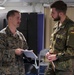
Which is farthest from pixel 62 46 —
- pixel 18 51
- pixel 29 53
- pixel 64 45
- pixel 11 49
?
pixel 11 49

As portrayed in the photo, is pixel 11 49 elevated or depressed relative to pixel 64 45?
depressed

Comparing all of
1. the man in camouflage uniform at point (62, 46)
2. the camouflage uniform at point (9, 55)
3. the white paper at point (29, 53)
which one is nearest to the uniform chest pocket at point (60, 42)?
the man in camouflage uniform at point (62, 46)

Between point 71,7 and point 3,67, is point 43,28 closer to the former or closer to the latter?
point 71,7

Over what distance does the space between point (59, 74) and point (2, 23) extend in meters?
4.28

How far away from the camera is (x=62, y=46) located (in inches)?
108

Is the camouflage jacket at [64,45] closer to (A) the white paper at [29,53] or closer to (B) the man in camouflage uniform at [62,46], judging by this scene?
(B) the man in camouflage uniform at [62,46]

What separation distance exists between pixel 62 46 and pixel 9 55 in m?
0.78

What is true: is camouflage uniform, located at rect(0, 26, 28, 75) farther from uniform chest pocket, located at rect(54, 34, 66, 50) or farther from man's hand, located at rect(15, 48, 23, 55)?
uniform chest pocket, located at rect(54, 34, 66, 50)

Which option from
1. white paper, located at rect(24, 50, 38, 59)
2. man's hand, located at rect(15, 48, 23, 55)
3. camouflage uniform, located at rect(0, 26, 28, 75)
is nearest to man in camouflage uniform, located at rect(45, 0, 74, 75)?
white paper, located at rect(24, 50, 38, 59)

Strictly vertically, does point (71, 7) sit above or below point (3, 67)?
above

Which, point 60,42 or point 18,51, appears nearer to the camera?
point 60,42

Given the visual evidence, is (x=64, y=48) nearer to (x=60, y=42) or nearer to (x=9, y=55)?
(x=60, y=42)

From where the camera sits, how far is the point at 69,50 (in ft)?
8.70

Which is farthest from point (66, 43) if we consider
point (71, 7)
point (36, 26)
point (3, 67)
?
point (71, 7)
